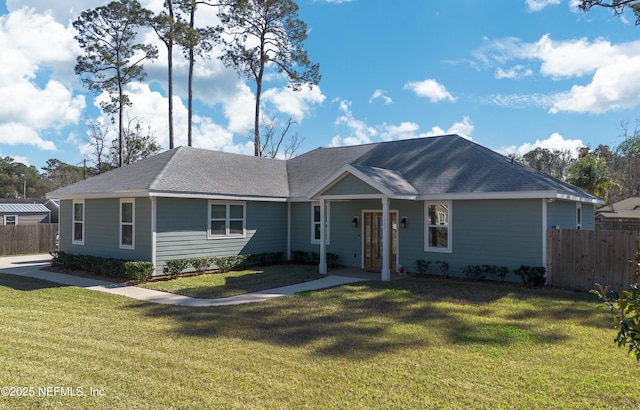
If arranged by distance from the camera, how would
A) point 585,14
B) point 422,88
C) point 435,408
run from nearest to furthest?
point 435,408
point 585,14
point 422,88

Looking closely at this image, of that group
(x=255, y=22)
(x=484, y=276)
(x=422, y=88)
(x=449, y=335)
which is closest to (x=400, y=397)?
(x=449, y=335)

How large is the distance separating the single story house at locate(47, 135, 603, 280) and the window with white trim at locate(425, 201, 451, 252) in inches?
1.3

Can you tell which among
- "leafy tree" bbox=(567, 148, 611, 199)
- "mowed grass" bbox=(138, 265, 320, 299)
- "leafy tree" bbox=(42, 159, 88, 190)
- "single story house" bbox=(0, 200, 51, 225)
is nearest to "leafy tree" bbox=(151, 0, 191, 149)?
"mowed grass" bbox=(138, 265, 320, 299)

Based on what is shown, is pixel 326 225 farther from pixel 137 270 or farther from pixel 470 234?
pixel 137 270

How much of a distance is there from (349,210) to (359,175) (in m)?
2.67

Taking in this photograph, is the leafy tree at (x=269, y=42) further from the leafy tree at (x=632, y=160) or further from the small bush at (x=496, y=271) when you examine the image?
the leafy tree at (x=632, y=160)

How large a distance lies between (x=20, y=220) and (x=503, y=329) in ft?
124

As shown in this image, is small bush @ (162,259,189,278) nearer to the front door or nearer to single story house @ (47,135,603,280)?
single story house @ (47,135,603,280)

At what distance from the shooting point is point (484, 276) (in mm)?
12594

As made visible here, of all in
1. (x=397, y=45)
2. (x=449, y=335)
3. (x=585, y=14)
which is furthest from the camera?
(x=397, y=45)

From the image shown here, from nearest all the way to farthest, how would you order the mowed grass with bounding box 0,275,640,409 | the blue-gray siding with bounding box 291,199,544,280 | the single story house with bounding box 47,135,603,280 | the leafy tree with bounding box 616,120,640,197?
1. the mowed grass with bounding box 0,275,640,409
2. the blue-gray siding with bounding box 291,199,544,280
3. the single story house with bounding box 47,135,603,280
4. the leafy tree with bounding box 616,120,640,197

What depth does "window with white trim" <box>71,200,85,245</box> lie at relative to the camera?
15.5 metres

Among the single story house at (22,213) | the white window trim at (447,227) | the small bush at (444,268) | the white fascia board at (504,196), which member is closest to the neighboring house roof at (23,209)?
the single story house at (22,213)

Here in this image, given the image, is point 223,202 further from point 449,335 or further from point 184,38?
point 184,38
